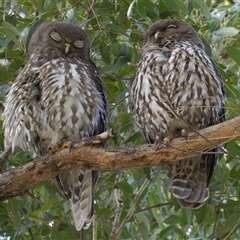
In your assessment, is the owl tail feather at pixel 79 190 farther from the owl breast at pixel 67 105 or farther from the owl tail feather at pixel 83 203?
the owl breast at pixel 67 105

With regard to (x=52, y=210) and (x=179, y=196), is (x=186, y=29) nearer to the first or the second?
(x=179, y=196)

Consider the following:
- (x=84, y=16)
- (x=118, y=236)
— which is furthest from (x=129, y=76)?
(x=118, y=236)

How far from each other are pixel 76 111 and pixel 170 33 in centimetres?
85

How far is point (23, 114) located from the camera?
418cm

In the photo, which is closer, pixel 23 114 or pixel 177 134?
pixel 177 134

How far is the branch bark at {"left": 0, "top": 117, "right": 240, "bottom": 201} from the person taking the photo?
135 inches

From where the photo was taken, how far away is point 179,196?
421cm

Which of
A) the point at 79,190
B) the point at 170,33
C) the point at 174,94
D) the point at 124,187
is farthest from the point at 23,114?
the point at 170,33

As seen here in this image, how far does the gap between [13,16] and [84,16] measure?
63 cm

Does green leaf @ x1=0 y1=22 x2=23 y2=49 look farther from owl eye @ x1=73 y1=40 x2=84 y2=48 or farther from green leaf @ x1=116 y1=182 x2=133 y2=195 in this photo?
green leaf @ x1=116 y1=182 x2=133 y2=195

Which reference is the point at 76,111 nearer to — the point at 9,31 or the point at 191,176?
the point at 9,31

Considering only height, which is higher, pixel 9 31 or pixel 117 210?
pixel 9 31

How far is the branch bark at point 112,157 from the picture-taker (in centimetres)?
343

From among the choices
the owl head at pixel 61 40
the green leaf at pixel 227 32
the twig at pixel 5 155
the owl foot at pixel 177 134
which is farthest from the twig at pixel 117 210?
the green leaf at pixel 227 32
